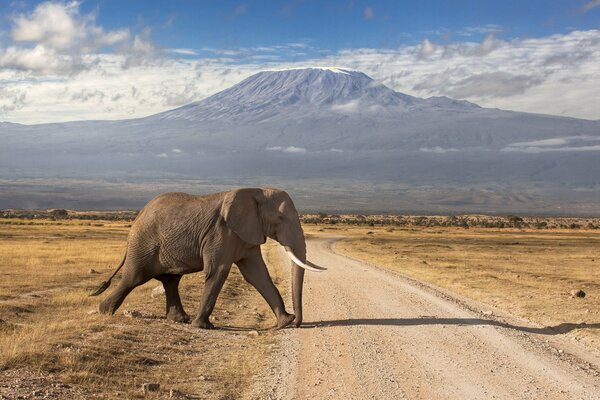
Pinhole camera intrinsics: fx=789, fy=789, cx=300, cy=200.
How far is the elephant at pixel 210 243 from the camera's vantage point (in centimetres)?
1753

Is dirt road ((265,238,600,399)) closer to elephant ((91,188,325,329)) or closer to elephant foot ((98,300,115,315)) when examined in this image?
elephant ((91,188,325,329))

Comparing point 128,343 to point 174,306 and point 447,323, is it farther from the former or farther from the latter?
point 447,323

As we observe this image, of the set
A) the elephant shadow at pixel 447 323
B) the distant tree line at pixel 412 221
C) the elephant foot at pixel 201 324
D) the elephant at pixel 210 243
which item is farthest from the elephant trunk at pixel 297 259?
the distant tree line at pixel 412 221

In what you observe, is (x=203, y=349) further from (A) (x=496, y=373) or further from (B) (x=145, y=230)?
(A) (x=496, y=373)

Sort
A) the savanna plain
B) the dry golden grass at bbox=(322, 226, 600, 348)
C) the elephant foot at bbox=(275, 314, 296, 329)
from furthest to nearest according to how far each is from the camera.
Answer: the dry golden grass at bbox=(322, 226, 600, 348)
the elephant foot at bbox=(275, 314, 296, 329)
the savanna plain

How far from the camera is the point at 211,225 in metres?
17.7

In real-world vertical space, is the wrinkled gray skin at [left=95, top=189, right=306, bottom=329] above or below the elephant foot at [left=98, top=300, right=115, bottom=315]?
above

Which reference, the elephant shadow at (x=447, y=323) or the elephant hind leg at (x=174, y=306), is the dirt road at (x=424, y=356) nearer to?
the elephant shadow at (x=447, y=323)

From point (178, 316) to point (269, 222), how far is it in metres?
3.01

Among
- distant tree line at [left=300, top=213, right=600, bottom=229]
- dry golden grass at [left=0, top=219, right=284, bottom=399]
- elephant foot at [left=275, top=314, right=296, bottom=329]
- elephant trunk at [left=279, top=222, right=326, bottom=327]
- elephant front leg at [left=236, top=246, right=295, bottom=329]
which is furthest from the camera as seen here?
distant tree line at [left=300, top=213, right=600, bottom=229]

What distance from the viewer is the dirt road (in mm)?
11438

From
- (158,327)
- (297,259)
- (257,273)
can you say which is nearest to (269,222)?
(297,259)

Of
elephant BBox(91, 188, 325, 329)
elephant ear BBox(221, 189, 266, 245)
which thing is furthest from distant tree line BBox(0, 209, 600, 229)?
elephant ear BBox(221, 189, 266, 245)

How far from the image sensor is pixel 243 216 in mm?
17719
